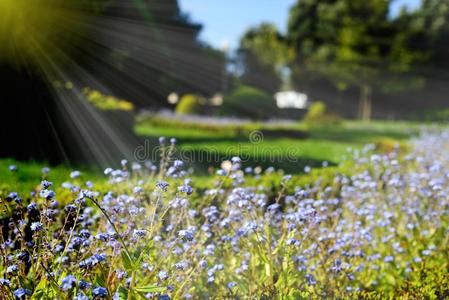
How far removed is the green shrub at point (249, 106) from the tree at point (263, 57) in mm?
11775

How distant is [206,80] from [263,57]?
8.52 metres

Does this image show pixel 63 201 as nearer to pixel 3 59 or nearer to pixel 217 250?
pixel 217 250

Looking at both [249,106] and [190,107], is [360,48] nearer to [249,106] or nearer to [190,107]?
[249,106]

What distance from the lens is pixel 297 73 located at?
38438 millimetres

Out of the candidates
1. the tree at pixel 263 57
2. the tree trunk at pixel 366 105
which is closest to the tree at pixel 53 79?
the tree trunk at pixel 366 105

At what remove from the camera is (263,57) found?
40.7 m

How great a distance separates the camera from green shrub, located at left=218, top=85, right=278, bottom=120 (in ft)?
83.3

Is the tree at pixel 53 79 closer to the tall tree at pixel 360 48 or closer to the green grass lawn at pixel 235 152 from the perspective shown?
the green grass lawn at pixel 235 152

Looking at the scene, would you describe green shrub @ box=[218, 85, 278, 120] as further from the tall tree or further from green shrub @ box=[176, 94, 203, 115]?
the tall tree

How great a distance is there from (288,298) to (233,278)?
596 mm

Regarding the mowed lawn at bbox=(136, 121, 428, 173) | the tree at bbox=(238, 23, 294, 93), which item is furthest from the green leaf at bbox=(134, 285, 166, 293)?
the tree at bbox=(238, 23, 294, 93)

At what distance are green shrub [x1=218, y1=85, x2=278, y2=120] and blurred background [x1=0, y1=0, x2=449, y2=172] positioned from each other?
0.28 ft

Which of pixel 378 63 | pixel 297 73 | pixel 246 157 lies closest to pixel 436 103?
pixel 378 63

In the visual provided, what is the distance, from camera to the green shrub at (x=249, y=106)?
2539cm
